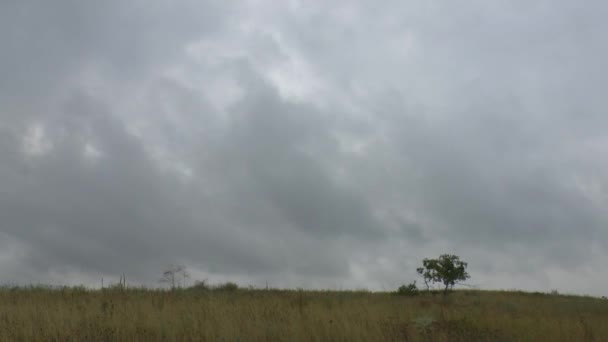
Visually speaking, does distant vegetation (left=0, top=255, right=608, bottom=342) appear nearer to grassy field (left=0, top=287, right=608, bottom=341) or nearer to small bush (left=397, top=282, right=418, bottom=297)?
grassy field (left=0, top=287, right=608, bottom=341)

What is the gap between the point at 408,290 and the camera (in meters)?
26.2

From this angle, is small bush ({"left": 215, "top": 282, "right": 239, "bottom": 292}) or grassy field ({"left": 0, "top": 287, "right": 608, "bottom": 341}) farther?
small bush ({"left": 215, "top": 282, "right": 239, "bottom": 292})

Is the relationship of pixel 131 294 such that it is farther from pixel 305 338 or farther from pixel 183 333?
pixel 305 338

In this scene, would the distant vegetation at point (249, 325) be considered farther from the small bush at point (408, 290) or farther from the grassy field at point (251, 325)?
the small bush at point (408, 290)

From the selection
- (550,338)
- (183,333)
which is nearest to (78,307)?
(183,333)

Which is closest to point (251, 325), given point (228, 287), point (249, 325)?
point (249, 325)

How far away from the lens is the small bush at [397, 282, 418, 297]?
25.9m

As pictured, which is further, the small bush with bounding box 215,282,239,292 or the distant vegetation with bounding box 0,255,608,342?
the small bush with bounding box 215,282,239,292

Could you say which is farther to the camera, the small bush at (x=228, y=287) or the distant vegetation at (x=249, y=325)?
the small bush at (x=228, y=287)

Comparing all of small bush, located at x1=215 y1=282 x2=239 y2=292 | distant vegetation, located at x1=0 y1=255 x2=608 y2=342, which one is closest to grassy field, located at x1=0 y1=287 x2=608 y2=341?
distant vegetation, located at x1=0 y1=255 x2=608 y2=342

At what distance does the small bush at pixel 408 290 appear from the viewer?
25.9m

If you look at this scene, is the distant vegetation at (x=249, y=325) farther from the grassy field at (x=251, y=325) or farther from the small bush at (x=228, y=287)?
the small bush at (x=228, y=287)

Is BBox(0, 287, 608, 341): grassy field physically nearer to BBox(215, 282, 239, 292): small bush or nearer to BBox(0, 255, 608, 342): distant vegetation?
BBox(0, 255, 608, 342): distant vegetation

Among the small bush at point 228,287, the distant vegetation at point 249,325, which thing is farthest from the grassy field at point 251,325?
the small bush at point 228,287
